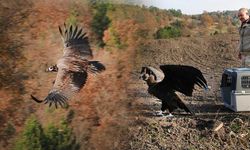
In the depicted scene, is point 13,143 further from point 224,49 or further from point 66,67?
point 224,49

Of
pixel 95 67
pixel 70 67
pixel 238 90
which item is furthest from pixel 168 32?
pixel 70 67

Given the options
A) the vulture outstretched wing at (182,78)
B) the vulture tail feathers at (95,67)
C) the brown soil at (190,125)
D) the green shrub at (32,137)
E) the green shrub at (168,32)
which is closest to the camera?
the green shrub at (32,137)

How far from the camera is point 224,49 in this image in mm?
9969

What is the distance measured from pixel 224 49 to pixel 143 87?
421cm

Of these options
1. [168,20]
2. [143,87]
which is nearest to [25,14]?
[143,87]

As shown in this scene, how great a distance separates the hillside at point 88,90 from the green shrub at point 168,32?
4721 mm

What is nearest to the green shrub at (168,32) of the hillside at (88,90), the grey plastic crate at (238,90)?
the grey plastic crate at (238,90)

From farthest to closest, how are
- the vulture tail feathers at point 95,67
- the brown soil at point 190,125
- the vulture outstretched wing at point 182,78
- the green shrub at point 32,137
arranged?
1. the brown soil at point 190,125
2. the vulture outstretched wing at point 182,78
3. the vulture tail feathers at point 95,67
4. the green shrub at point 32,137

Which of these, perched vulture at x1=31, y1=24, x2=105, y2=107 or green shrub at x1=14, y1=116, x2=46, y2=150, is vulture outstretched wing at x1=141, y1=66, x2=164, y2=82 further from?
green shrub at x1=14, y1=116, x2=46, y2=150

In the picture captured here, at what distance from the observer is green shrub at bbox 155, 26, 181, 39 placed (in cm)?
1008

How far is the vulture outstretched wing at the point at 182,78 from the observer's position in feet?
15.9

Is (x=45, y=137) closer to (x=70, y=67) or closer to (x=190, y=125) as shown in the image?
(x=70, y=67)

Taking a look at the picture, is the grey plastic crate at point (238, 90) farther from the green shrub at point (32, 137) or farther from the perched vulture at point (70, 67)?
the green shrub at point (32, 137)

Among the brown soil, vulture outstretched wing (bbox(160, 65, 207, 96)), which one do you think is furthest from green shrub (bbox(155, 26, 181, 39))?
vulture outstretched wing (bbox(160, 65, 207, 96))
